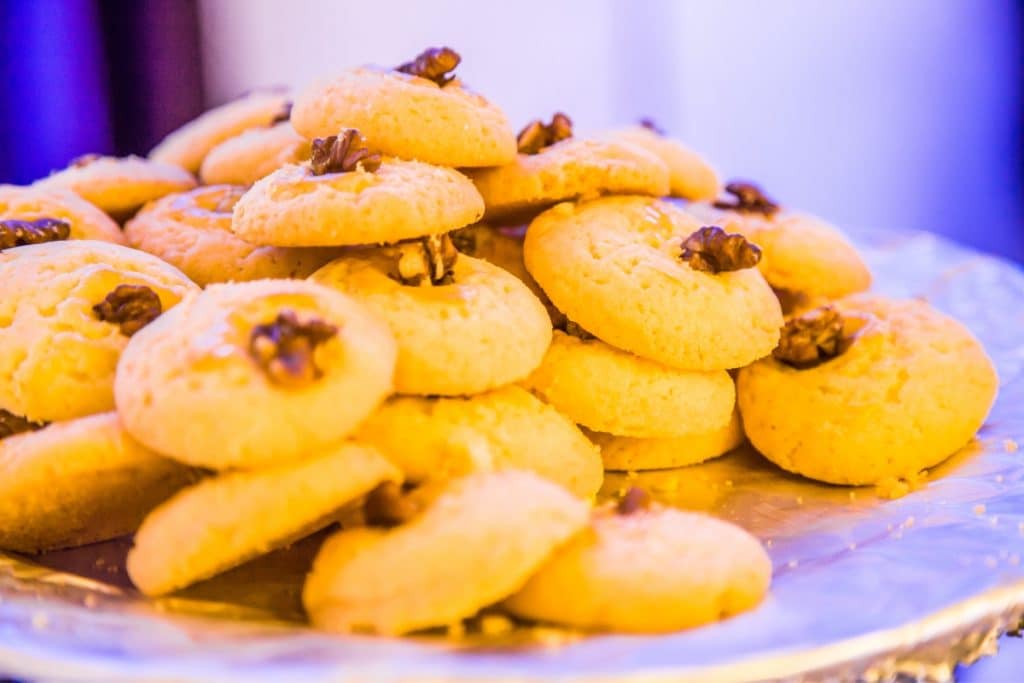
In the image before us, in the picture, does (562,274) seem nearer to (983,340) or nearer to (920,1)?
(983,340)

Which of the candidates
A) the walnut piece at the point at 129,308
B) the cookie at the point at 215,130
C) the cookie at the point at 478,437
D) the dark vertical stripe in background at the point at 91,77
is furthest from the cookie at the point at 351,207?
the dark vertical stripe in background at the point at 91,77

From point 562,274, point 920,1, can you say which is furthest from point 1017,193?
point 562,274

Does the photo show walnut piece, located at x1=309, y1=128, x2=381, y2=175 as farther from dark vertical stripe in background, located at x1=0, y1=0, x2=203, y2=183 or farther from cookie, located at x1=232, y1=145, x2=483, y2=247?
dark vertical stripe in background, located at x1=0, y1=0, x2=203, y2=183

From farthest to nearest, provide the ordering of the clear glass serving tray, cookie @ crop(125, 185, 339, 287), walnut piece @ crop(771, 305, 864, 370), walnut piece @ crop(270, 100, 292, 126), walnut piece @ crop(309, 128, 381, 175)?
walnut piece @ crop(270, 100, 292, 126) → walnut piece @ crop(771, 305, 864, 370) → cookie @ crop(125, 185, 339, 287) → walnut piece @ crop(309, 128, 381, 175) → the clear glass serving tray

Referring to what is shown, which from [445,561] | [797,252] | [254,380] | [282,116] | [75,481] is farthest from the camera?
[282,116]

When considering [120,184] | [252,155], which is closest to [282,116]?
[252,155]

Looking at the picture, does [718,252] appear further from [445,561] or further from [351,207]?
[445,561]

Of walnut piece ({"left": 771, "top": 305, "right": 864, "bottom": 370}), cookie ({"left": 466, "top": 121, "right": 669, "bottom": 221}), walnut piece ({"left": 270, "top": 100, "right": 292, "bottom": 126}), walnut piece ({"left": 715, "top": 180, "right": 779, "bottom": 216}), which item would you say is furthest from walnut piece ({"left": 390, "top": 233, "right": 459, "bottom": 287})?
walnut piece ({"left": 715, "top": 180, "right": 779, "bottom": 216})
